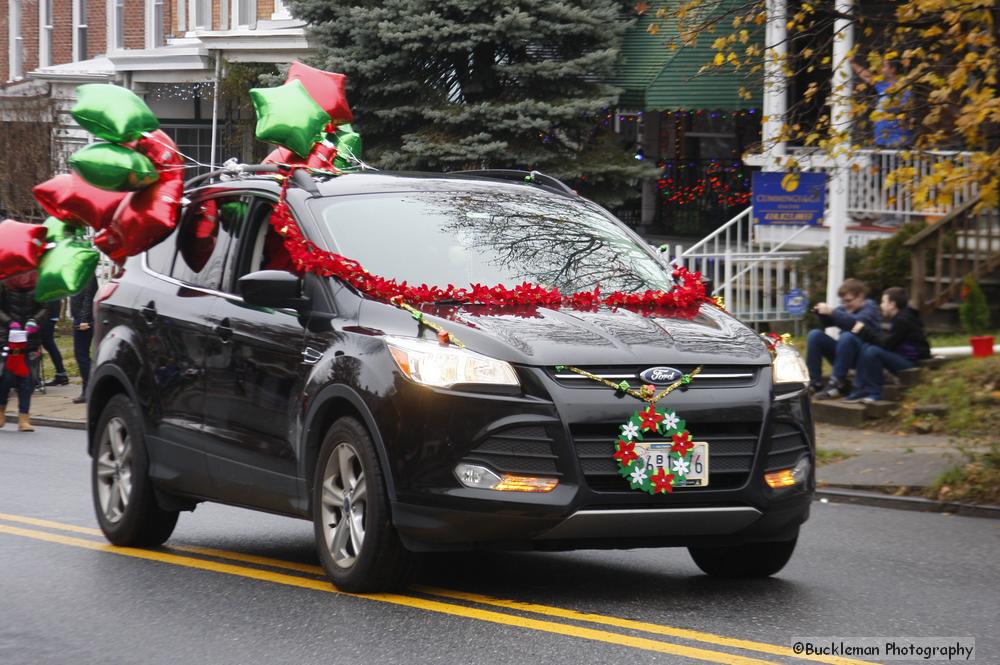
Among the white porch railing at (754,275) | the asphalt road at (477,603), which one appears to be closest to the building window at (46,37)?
the white porch railing at (754,275)

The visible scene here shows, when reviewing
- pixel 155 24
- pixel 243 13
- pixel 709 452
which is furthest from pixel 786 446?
pixel 155 24

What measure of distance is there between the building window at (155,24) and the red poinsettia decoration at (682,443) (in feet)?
100

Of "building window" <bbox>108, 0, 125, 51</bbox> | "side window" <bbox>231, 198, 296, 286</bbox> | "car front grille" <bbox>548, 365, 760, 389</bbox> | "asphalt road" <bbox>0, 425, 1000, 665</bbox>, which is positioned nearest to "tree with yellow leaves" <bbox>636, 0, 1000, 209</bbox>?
"asphalt road" <bbox>0, 425, 1000, 665</bbox>

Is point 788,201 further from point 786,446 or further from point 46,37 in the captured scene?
point 46,37

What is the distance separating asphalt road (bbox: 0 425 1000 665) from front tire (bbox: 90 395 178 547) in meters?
0.13

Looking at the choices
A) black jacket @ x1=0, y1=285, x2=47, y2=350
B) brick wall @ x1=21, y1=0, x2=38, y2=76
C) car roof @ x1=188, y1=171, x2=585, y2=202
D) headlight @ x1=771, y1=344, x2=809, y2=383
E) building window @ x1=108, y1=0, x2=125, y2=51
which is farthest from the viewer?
brick wall @ x1=21, y1=0, x2=38, y2=76

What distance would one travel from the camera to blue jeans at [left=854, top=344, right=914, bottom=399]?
15.3m

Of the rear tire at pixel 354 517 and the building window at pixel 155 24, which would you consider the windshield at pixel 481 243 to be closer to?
the rear tire at pixel 354 517

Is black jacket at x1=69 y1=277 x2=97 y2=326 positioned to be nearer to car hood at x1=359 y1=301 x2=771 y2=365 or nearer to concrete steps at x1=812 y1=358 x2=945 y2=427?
concrete steps at x1=812 y1=358 x2=945 y2=427

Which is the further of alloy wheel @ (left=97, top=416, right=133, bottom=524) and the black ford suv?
alloy wheel @ (left=97, top=416, right=133, bottom=524)

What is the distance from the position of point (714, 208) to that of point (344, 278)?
69.6 feet

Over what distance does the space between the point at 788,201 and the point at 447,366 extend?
12045 millimetres

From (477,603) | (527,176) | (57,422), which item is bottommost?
(57,422)

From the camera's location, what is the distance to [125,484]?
944 cm
